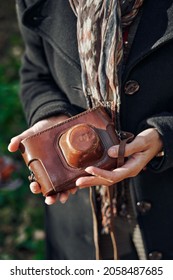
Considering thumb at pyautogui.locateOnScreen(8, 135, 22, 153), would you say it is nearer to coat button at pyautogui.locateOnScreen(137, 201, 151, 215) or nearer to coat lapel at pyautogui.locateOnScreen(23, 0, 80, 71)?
coat lapel at pyautogui.locateOnScreen(23, 0, 80, 71)

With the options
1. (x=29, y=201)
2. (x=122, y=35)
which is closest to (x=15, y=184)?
(x=29, y=201)

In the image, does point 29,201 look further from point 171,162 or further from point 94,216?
point 171,162

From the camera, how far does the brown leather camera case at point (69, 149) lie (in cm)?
138

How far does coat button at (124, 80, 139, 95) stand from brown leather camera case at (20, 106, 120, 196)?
89 millimetres

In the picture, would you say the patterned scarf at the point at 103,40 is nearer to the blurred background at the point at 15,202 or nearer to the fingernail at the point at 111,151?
the fingernail at the point at 111,151

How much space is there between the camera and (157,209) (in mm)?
1643

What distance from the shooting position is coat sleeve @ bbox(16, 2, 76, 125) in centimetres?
159

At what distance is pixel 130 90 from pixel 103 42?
0.52 feet

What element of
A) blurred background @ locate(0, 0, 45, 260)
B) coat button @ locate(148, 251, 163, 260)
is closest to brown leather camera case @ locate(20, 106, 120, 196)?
coat button @ locate(148, 251, 163, 260)

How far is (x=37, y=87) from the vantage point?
172 cm

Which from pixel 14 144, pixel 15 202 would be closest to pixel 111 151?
pixel 14 144

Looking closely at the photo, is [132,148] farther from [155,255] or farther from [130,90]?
[155,255]

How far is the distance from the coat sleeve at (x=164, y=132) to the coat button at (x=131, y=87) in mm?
87
